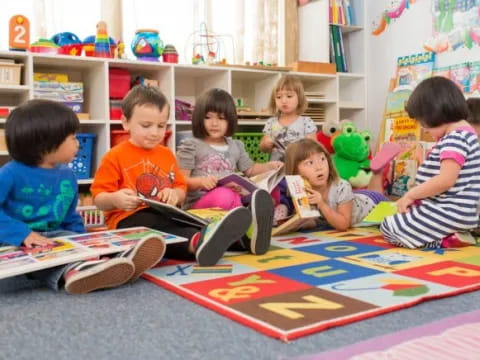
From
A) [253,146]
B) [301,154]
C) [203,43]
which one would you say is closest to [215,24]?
[203,43]

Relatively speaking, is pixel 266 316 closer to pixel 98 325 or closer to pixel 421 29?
pixel 98 325

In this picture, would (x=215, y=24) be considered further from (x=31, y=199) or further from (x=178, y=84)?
(x=31, y=199)

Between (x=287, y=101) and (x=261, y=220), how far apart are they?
102 cm

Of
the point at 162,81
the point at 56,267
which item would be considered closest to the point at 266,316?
the point at 56,267

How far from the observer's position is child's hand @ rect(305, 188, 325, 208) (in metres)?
1.73

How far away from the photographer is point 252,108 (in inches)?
116

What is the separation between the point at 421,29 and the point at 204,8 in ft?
3.75

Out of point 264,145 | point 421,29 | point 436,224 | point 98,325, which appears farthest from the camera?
point 421,29

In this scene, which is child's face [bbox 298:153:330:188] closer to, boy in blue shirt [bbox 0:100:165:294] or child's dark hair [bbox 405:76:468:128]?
child's dark hair [bbox 405:76:468:128]

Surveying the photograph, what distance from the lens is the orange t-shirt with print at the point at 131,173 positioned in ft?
4.80

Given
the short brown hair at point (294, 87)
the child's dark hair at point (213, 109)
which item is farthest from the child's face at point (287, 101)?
the child's dark hair at point (213, 109)

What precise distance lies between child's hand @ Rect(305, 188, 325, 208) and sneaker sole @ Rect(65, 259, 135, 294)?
0.80 metres

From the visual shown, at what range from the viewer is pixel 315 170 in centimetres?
181

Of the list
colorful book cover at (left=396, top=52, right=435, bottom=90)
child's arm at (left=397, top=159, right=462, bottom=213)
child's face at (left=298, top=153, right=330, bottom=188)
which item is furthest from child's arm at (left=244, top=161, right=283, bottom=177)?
colorful book cover at (left=396, top=52, right=435, bottom=90)
